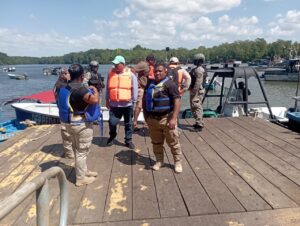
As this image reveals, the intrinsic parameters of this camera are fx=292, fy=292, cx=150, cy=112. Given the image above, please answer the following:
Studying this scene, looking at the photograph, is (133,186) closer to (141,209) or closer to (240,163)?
(141,209)

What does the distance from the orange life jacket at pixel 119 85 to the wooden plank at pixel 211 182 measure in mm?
1581

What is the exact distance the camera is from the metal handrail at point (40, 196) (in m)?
1.61

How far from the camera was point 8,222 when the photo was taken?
10.6 feet

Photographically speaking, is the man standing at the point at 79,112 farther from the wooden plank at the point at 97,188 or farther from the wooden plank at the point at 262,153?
the wooden plank at the point at 262,153

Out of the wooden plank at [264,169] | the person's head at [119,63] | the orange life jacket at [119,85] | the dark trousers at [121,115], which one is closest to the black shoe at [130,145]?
the dark trousers at [121,115]

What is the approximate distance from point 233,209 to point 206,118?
519cm

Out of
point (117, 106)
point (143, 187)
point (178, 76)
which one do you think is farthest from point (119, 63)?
point (143, 187)

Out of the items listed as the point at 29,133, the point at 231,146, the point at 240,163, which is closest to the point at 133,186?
the point at 240,163

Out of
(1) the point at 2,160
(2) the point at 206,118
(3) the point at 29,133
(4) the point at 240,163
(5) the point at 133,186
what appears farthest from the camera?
(2) the point at 206,118

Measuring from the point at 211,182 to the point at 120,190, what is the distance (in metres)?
1.28

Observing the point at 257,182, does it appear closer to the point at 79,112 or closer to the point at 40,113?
the point at 79,112

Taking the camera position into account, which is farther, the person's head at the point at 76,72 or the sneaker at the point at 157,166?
the sneaker at the point at 157,166

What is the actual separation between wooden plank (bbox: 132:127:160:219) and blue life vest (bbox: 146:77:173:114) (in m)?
1.01

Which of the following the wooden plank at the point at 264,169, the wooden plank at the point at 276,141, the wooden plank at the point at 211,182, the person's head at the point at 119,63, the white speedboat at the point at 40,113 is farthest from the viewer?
the white speedboat at the point at 40,113
